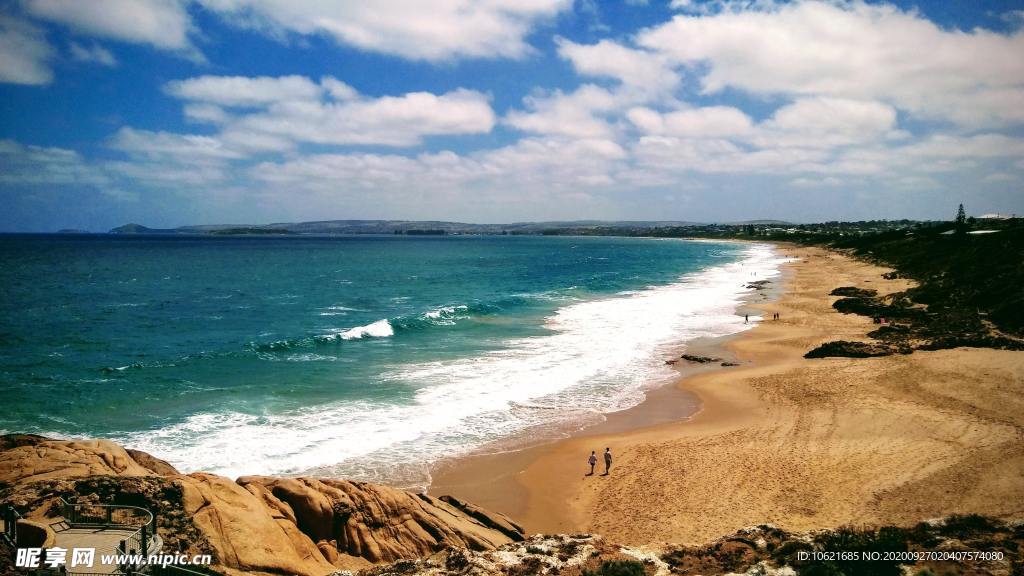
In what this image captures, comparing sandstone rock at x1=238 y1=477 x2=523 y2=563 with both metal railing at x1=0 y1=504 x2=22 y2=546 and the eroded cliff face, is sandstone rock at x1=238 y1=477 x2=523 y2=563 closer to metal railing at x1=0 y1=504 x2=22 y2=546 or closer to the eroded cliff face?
the eroded cliff face

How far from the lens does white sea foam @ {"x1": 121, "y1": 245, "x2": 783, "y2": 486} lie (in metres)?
17.3

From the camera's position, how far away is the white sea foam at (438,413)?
56.9 feet

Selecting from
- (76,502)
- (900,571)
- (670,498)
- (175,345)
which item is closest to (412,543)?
(76,502)

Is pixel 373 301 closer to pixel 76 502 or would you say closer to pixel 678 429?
pixel 678 429

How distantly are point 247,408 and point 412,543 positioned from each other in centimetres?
1400

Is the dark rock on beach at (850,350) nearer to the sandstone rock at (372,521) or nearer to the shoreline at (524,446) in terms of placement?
the shoreline at (524,446)

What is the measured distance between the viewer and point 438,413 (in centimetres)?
2170

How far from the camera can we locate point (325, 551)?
1073cm

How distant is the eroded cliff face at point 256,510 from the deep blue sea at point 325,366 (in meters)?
4.63

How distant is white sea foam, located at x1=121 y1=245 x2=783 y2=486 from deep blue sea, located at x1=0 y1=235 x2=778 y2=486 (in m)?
0.09

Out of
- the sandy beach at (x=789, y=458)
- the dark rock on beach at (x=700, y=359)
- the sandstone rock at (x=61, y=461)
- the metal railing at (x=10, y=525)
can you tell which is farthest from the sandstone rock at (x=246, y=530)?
the dark rock on beach at (x=700, y=359)

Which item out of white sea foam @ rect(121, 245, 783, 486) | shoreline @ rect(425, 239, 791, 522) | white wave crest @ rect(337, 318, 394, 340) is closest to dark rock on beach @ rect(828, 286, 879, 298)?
white sea foam @ rect(121, 245, 783, 486)

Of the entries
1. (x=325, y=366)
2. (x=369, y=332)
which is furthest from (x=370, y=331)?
(x=325, y=366)

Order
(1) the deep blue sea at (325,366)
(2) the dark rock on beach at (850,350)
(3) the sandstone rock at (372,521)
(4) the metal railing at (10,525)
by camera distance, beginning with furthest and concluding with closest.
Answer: (2) the dark rock on beach at (850,350)
(1) the deep blue sea at (325,366)
(3) the sandstone rock at (372,521)
(4) the metal railing at (10,525)
